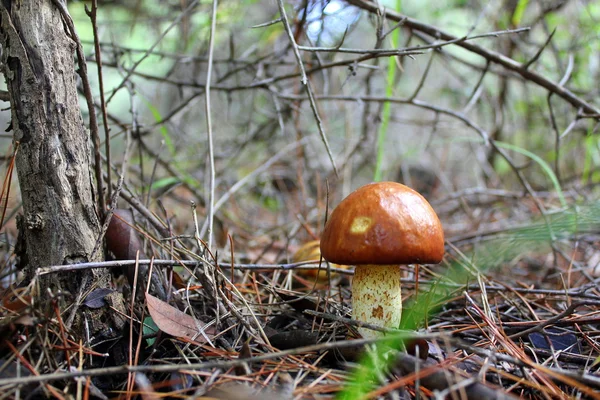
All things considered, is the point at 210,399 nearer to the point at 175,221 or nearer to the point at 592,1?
the point at 175,221

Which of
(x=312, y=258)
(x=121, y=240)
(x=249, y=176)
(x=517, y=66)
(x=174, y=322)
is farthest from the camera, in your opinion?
(x=249, y=176)

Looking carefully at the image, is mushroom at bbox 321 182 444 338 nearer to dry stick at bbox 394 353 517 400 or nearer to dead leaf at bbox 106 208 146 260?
dry stick at bbox 394 353 517 400

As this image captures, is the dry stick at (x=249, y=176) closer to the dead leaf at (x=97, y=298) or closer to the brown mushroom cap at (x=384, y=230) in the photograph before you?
the dead leaf at (x=97, y=298)

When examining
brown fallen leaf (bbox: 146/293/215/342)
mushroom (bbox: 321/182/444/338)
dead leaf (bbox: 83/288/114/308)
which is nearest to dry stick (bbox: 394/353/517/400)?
mushroom (bbox: 321/182/444/338)

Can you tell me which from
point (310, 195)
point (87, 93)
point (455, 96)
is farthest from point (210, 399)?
point (455, 96)

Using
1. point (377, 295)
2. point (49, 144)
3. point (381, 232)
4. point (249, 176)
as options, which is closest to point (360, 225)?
point (381, 232)

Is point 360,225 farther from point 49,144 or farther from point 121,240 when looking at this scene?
point 49,144
